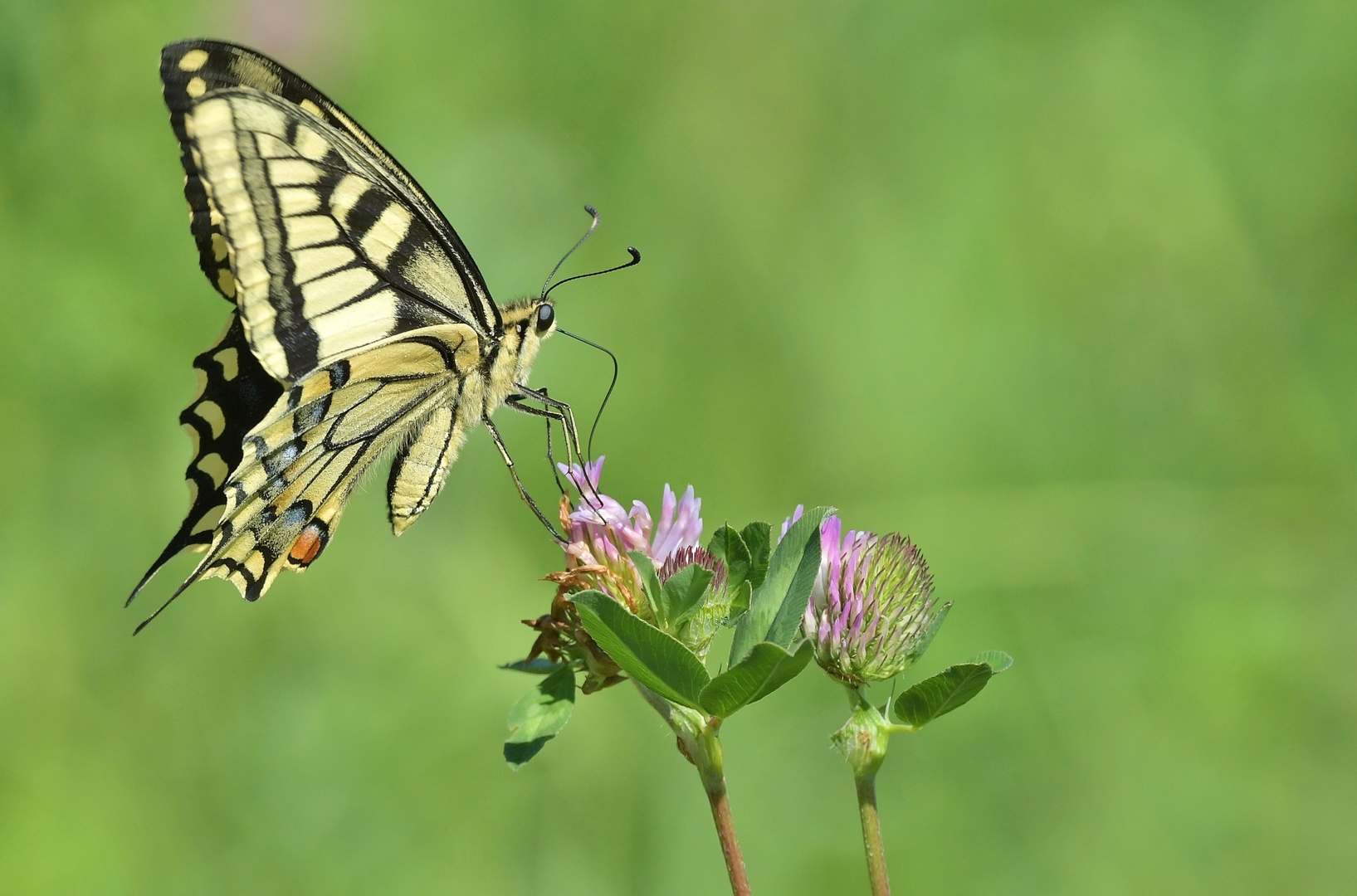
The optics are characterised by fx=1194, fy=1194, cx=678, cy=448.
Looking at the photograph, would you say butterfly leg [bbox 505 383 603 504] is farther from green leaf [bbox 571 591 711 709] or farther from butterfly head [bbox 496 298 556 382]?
green leaf [bbox 571 591 711 709]

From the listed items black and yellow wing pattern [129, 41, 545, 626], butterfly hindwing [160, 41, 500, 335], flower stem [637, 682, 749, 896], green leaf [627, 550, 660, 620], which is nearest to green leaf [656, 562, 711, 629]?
green leaf [627, 550, 660, 620]

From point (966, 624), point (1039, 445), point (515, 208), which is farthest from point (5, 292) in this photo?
point (1039, 445)

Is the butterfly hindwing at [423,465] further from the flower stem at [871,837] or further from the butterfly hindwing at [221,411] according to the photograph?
the flower stem at [871,837]

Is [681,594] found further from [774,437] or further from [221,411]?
[774,437]

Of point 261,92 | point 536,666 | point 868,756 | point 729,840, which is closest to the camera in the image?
point 729,840

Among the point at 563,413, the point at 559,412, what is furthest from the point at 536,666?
the point at 559,412

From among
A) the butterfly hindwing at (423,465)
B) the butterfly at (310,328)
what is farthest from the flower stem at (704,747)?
the butterfly hindwing at (423,465)
